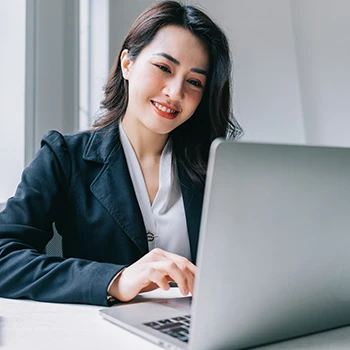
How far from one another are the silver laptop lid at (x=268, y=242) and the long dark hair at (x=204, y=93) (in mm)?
920

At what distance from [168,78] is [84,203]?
1.42ft

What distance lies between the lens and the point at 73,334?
0.68m

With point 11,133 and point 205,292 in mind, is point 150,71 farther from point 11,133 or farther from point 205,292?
point 205,292

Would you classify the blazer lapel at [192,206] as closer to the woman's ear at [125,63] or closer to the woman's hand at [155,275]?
the woman's ear at [125,63]

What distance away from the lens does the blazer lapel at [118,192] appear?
4.36ft

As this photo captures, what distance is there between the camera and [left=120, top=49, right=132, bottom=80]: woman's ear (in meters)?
1.55

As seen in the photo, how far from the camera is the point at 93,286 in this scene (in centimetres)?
87

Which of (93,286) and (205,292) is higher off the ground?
(205,292)

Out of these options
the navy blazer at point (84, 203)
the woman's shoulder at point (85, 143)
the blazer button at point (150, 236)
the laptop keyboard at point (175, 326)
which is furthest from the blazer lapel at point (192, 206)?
the laptop keyboard at point (175, 326)

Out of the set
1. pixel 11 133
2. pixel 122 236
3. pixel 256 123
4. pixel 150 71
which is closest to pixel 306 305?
pixel 122 236

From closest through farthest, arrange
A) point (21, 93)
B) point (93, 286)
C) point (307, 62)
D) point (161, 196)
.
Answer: point (93, 286) → point (161, 196) → point (21, 93) → point (307, 62)

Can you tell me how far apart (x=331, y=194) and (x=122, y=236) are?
814mm

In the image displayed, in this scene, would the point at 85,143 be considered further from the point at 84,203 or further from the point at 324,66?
the point at 324,66

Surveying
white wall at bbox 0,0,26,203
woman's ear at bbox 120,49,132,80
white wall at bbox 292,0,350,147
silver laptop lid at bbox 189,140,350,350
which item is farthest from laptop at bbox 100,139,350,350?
white wall at bbox 292,0,350,147
